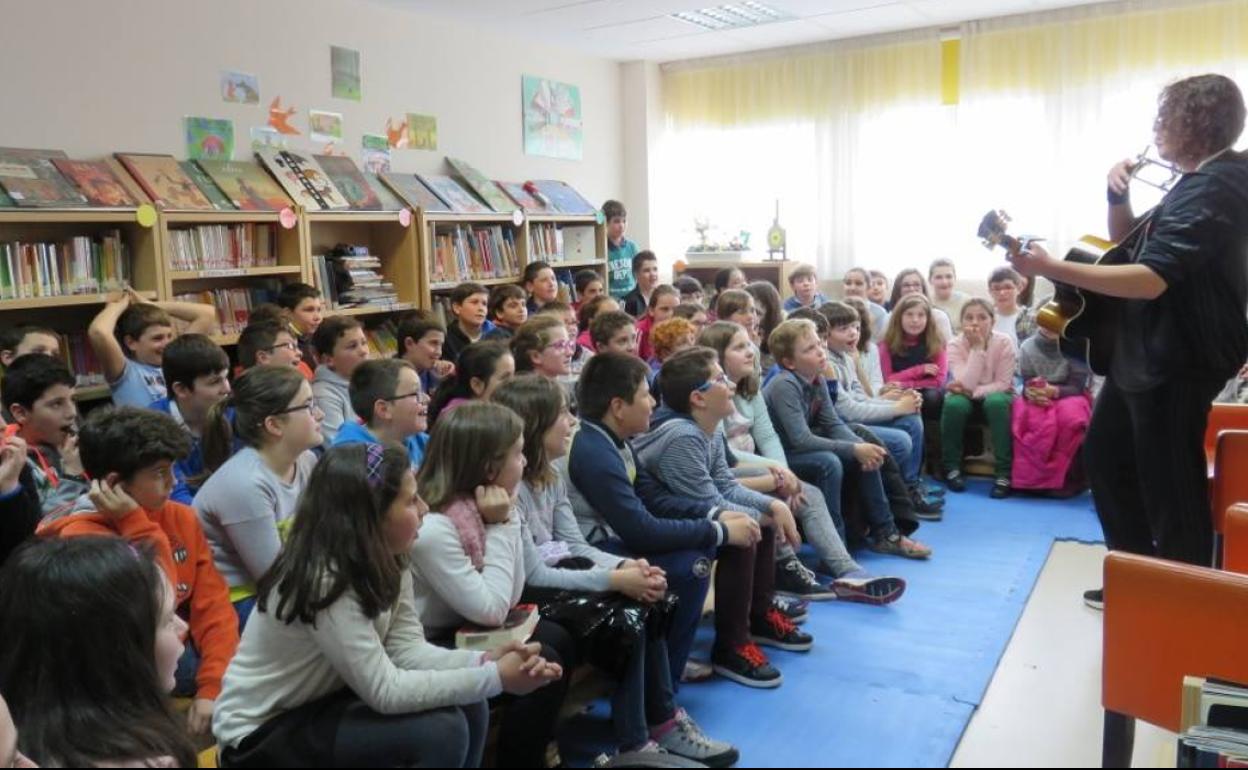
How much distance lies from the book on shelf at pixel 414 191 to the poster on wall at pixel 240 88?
29.9 inches

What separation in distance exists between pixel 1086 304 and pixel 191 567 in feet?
7.22

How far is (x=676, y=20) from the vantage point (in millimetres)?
5902

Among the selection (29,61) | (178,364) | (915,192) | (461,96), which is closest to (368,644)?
(178,364)

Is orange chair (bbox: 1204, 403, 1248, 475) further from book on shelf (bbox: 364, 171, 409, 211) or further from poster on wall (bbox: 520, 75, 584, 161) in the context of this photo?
poster on wall (bbox: 520, 75, 584, 161)

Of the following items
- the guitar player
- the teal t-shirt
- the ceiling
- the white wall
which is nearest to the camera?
the guitar player

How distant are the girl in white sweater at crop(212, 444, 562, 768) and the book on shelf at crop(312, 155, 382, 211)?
3.41m

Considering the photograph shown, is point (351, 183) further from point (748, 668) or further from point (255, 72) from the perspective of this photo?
point (748, 668)

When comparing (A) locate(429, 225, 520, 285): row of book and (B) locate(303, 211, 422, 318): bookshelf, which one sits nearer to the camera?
(B) locate(303, 211, 422, 318): bookshelf

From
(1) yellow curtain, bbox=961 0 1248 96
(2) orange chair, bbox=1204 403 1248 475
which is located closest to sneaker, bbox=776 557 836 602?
(2) orange chair, bbox=1204 403 1248 475

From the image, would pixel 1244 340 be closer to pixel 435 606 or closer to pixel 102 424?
pixel 435 606

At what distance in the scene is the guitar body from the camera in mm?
2381

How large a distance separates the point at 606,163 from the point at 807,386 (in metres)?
3.93

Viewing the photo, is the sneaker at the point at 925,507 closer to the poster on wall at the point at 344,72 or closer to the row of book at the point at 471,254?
the row of book at the point at 471,254

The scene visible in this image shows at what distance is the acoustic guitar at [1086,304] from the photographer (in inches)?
92.0
